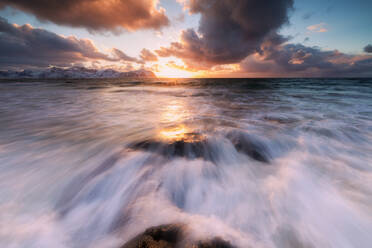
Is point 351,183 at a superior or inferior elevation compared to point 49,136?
inferior

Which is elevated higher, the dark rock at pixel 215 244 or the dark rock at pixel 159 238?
the dark rock at pixel 159 238

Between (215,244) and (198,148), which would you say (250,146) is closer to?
(198,148)

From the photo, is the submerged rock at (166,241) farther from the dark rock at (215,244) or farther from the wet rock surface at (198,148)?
the wet rock surface at (198,148)

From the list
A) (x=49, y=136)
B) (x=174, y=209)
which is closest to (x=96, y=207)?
(x=174, y=209)

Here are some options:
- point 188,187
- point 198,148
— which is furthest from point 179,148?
point 188,187

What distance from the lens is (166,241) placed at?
151 centimetres

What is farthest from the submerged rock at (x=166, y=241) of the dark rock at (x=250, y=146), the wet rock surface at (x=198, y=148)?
the dark rock at (x=250, y=146)

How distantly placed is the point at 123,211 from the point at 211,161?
1870 millimetres

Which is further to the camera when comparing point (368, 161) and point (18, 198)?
point (368, 161)

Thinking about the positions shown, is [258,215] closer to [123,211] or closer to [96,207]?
[123,211]

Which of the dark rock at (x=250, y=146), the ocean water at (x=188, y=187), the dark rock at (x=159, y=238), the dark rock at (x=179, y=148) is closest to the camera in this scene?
the dark rock at (x=159, y=238)

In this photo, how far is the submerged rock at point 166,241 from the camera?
147 cm

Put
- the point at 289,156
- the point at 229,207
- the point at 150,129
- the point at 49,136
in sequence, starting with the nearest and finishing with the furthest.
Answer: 1. the point at 229,207
2. the point at 289,156
3. the point at 49,136
4. the point at 150,129

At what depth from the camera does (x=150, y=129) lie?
188 inches
